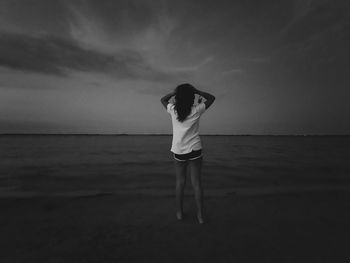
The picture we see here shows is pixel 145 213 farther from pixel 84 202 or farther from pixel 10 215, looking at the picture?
pixel 10 215

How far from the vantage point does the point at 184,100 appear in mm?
3369

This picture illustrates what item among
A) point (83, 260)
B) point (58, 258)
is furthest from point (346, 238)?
point (58, 258)

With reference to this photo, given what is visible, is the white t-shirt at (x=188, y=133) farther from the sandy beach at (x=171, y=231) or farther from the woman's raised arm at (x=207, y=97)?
the sandy beach at (x=171, y=231)

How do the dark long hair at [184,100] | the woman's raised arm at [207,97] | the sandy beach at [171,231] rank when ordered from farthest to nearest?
the woman's raised arm at [207,97]
the dark long hair at [184,100]
the sandy beach at [171,231]

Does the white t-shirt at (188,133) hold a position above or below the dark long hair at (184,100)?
below

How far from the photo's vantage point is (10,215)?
4.06 m

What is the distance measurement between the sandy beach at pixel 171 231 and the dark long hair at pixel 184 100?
2090mm

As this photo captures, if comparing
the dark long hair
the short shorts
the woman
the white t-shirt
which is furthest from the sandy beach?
the dark long hair

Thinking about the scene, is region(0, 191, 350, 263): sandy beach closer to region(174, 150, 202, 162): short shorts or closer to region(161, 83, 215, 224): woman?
region(161, 83, 215, 224): woman

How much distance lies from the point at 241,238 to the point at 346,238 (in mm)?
1678

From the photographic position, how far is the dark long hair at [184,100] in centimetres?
338

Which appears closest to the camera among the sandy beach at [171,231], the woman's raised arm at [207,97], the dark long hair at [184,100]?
the sandy beach at [171,231]

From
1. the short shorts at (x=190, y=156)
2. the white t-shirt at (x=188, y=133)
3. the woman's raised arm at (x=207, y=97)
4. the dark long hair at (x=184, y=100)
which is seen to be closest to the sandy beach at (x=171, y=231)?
the short shorts at (x=190, y=156)

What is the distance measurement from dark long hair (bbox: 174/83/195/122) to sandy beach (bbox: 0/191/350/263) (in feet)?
6.86
